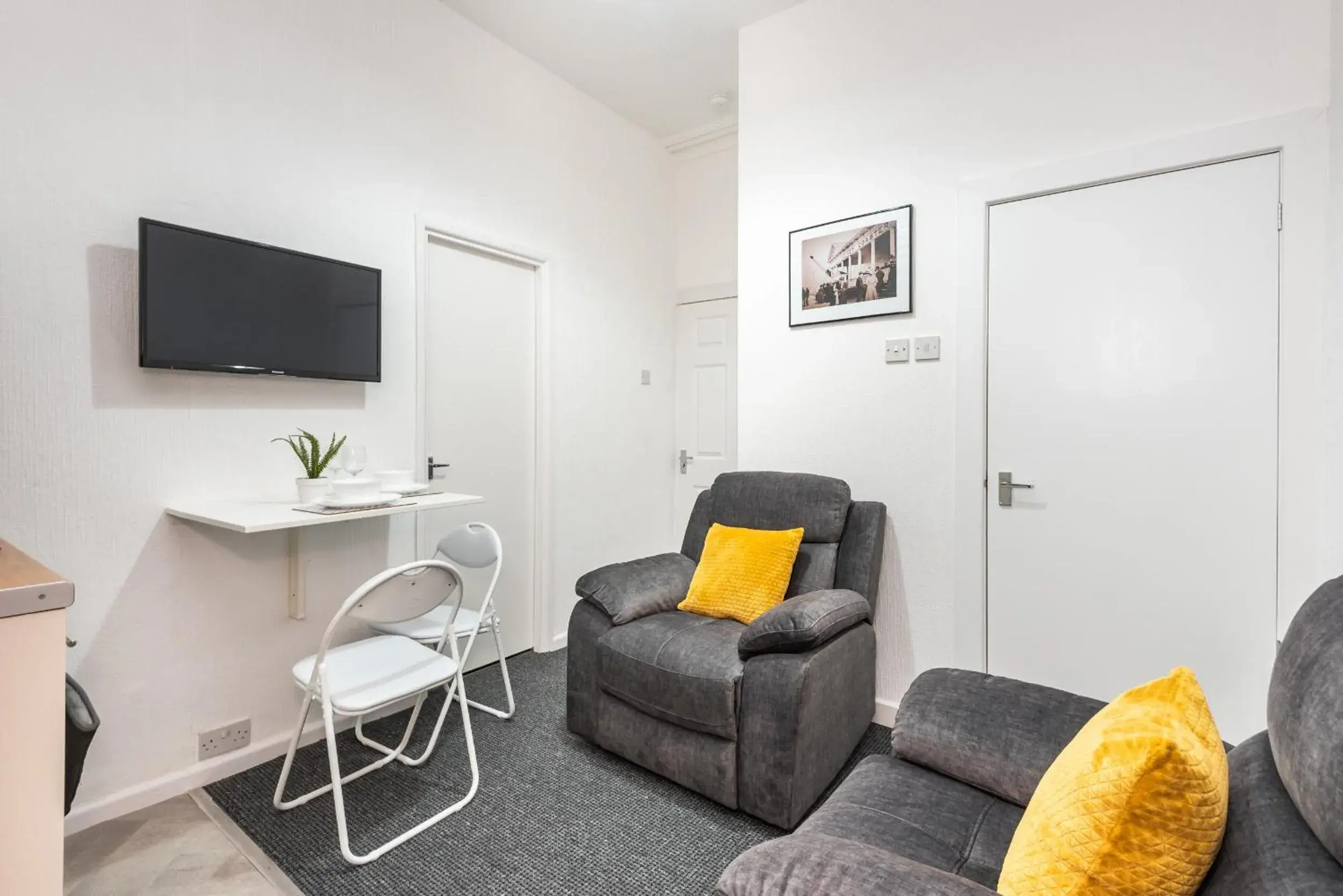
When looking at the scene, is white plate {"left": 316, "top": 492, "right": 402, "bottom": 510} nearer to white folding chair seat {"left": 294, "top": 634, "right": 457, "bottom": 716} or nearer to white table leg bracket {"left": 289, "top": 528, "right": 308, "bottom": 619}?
white table leg bracket {"left": 289, "top": 528, "right": 308, "bottom": 619}

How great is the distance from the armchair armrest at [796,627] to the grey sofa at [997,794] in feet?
1.22

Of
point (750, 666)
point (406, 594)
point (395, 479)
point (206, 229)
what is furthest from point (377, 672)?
point (206, 229)

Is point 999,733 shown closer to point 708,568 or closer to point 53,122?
point 708,568

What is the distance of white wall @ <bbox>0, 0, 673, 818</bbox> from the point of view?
6.01 ft

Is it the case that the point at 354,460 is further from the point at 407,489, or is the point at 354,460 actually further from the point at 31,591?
the point at 31,591

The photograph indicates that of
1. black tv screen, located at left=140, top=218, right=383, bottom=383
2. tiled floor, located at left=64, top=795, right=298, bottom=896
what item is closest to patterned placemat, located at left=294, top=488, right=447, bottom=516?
black tv screen, located at left=140, top=218, right=383, bottom=383

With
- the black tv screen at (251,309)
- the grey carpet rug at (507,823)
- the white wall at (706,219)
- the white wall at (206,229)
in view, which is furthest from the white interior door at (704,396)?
the black tv screen at (251,309)

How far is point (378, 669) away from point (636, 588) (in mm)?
884

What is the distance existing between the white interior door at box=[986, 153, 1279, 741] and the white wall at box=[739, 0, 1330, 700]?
0.64 ft

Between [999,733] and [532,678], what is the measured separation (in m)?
2.22

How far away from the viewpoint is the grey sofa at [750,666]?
1841 millimetres

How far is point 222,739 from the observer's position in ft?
7.17

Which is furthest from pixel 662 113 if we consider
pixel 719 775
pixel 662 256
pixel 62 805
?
pixel 62 805

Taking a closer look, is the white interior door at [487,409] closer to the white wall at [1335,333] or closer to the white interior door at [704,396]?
the white interior door at [704,396]
